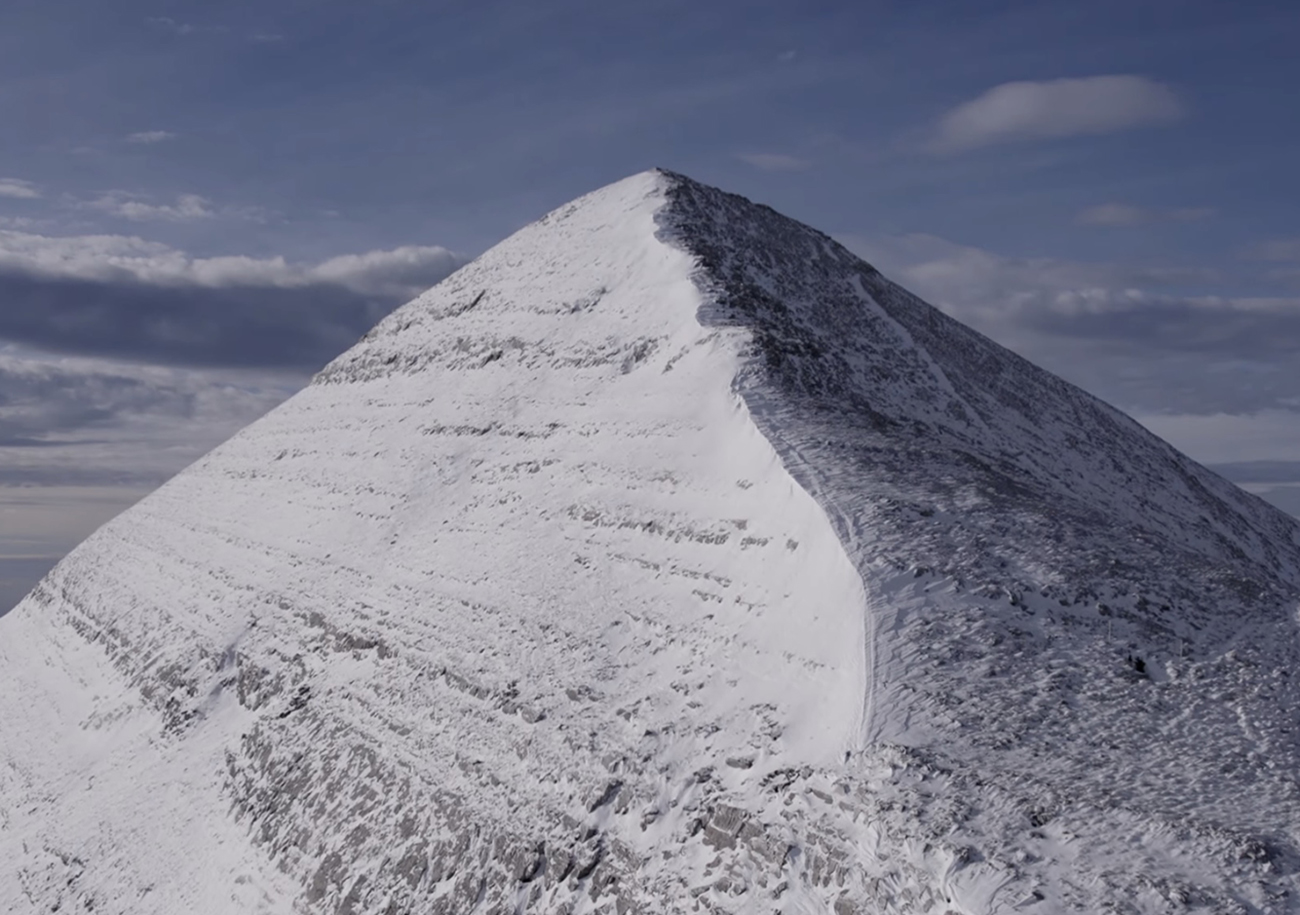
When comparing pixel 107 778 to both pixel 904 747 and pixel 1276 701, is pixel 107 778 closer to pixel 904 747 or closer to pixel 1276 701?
pixel 904 747

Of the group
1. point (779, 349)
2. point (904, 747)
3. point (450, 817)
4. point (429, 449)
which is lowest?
point (450, 817)

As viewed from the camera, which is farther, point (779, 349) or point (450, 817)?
point (779, 349)

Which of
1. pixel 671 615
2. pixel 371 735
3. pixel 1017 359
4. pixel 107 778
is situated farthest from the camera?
pixel 1017 359

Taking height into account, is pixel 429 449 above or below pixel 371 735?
above

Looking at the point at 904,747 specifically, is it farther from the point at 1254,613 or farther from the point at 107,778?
the point at 107,778

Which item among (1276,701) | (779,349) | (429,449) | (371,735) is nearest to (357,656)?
(371,735)

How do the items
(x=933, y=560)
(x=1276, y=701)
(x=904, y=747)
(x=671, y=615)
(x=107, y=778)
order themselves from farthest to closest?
A: (x=107, y=778)
(x=671, y=615)
(x=933, y=560)
(x=1276, y=701)
(x=904, y=747)

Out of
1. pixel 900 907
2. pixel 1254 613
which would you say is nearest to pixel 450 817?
pixel 900 907
